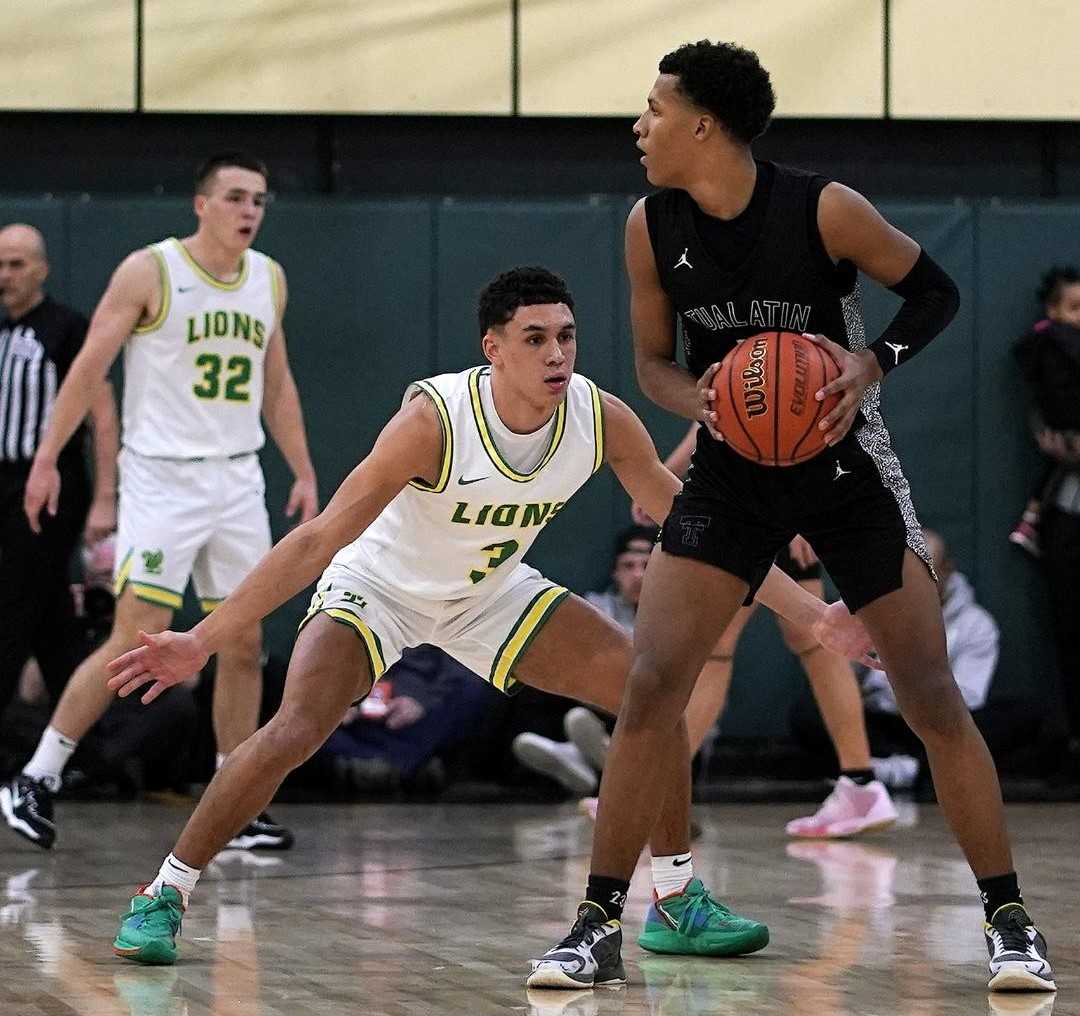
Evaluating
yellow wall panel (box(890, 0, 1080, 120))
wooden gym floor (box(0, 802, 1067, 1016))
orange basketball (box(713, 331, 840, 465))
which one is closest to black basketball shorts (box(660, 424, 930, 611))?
orange basketball (box(713, 331, 840, 465))

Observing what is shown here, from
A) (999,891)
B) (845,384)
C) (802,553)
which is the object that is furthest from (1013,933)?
(802,553)

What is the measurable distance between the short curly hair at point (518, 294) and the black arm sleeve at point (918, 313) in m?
0.91

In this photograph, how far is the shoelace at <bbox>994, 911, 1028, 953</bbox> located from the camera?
16.2 ft

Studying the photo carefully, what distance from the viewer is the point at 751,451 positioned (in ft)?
16.3

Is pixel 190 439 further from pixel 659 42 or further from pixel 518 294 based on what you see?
pixel 659 42

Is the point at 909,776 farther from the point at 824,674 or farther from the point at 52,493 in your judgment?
the point at 52,493

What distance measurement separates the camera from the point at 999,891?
500 cm

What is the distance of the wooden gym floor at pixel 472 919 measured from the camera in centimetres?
489

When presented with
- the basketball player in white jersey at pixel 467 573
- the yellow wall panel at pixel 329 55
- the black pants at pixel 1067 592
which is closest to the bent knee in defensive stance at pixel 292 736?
the basketball player in white jersey at pixel 467 573

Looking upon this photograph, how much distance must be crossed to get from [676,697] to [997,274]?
6.39 metres

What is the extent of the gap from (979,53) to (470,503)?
21.3ft

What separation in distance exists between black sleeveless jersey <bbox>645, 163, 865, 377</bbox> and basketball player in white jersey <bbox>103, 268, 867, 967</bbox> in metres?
0.53

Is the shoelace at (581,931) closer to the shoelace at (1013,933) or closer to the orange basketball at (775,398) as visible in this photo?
the shoelace at (1013,933)

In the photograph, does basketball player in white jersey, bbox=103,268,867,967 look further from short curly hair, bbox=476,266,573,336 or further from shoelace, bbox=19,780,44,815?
shoelace, bbox=19,780,44,815
